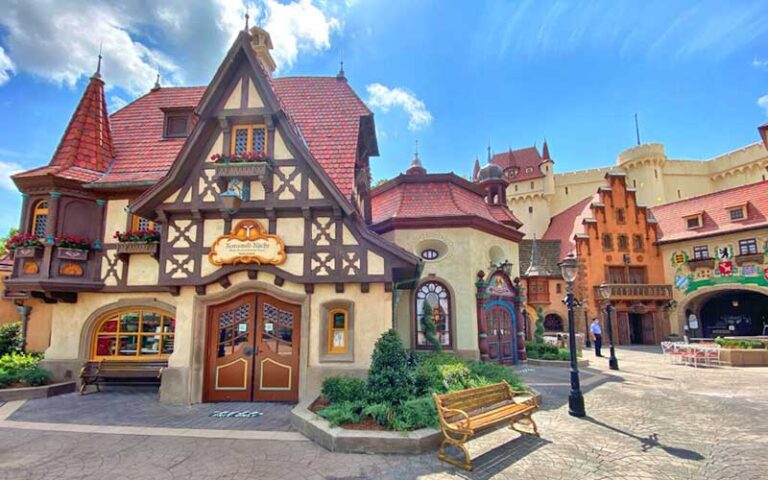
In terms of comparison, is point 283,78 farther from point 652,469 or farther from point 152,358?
point 652,469

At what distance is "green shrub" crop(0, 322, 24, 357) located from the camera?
484 inches

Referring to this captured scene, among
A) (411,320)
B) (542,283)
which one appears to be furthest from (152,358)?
A: (542,283)

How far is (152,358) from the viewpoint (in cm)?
1148

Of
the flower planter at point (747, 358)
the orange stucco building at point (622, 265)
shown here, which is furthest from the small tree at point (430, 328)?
the orange stucco building at point (622, 265)

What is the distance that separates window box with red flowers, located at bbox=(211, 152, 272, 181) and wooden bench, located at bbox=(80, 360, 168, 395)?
19.2 feet

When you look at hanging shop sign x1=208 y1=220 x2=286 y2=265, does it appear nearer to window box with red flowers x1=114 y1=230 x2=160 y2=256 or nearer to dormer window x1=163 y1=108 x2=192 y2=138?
window box with red flowers x1=114 y1=230 x2=160 y2=256

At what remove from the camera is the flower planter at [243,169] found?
955 cm

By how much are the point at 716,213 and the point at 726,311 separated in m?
7.36

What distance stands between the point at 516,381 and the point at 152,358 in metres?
10.2

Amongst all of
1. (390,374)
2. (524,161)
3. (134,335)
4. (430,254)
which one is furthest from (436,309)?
(524,161)

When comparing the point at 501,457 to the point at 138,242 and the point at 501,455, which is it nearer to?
the point at 501,455

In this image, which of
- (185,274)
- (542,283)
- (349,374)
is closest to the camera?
(349,374)

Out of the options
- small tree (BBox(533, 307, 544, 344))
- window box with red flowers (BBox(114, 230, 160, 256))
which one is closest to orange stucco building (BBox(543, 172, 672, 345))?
small tree (BBox(533, 307, 544, 344))

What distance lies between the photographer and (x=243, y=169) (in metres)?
9.60
